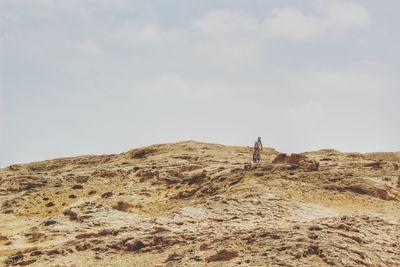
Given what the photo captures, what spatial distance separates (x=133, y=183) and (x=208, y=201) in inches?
637

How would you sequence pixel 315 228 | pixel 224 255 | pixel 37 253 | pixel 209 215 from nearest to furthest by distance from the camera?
pixel 224 255
pixel 315 228
pixel 37 253
pixel 209 215

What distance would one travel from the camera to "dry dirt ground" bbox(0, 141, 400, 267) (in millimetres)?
22812

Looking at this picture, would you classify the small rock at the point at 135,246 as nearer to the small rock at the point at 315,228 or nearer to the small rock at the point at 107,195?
the small rock at the point at 315,228

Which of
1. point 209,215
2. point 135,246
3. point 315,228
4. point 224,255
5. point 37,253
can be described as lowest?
point 37,253

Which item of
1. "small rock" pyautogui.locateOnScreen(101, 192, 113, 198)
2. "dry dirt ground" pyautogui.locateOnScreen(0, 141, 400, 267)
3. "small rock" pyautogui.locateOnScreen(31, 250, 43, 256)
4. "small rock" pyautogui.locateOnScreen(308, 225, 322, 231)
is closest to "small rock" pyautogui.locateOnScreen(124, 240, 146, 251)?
"dry dirt ground" pyautogui.locateOnScreen(0, 141, 400, 267)

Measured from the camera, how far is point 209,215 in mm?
30344

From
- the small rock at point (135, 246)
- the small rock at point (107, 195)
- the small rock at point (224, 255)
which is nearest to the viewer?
the small rock at point (224, 255)

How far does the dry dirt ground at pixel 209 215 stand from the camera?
2281cm

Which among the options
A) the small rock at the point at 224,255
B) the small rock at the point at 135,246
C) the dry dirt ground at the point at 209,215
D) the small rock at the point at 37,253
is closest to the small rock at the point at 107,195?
the dry dirt ground at the point at 209,215

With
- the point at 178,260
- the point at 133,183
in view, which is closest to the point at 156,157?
the point at 133,183

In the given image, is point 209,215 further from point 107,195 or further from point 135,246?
point 107,195

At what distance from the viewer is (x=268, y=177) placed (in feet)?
119

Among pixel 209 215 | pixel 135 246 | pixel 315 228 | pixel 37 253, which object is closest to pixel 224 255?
pixel 315 228

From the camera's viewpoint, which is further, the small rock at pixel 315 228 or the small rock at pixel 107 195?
→ the small rock at pixel 107 195
